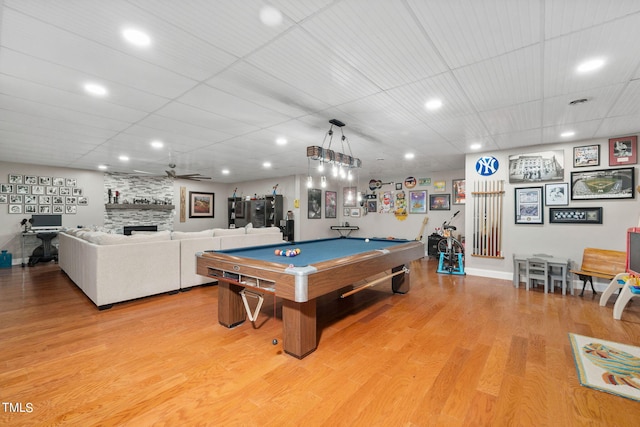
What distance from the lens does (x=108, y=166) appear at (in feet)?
23.2

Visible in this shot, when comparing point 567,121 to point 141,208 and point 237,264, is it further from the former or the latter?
point 141,208

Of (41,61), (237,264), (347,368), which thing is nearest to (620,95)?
(347,368)

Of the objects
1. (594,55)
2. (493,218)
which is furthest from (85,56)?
(493,218)

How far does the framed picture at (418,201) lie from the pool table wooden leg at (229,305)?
6.61 meters

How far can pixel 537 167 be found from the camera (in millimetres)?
4852

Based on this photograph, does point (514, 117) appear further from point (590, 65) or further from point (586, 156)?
point (586, 156)

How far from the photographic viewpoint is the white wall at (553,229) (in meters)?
4.26

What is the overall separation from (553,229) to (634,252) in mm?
1359

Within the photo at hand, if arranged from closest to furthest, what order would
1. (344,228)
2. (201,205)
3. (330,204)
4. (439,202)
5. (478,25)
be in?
(478,25) → (439,202) → (344,228) → (330,204) → (201,205)

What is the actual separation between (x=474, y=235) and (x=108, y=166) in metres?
8.90

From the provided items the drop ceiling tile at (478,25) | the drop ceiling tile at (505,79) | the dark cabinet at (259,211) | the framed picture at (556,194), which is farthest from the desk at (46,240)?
the framed picture at (556,194)

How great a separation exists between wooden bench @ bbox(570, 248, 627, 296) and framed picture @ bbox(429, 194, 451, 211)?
142 inches

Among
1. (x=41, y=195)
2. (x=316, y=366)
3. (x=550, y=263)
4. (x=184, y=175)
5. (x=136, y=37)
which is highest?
(x=136, y=37)

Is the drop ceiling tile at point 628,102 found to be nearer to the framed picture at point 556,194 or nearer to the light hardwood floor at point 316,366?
the framed picture at point 556,194
